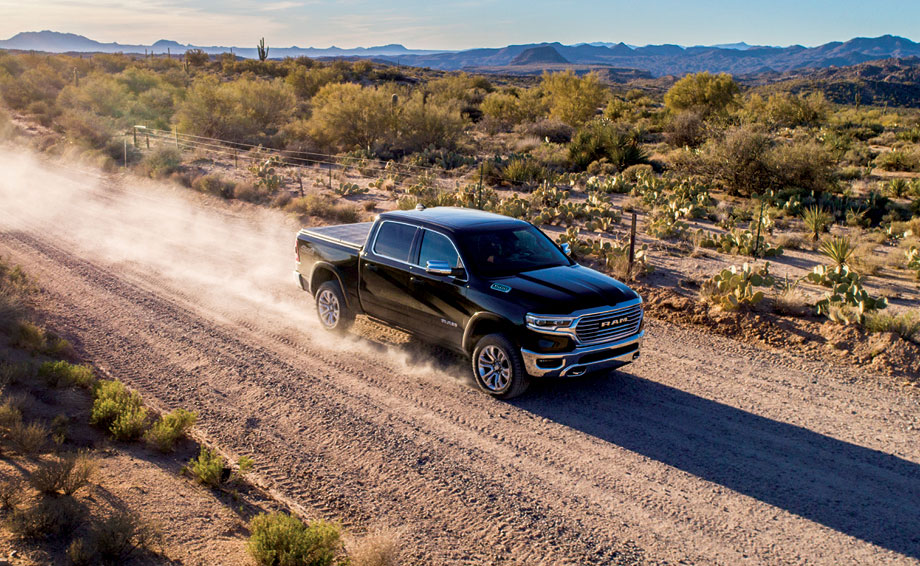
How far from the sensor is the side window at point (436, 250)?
787cm

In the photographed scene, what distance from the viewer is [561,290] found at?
24.1 ft

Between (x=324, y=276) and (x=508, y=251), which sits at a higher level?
(x=508, y=251)

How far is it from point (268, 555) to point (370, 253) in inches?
191

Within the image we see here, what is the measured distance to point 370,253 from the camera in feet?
28.6

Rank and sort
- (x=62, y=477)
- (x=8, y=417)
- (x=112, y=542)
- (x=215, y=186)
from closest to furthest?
1. (x=112, y=542)
2. (x=62, y=477)
3. (x=8, y=417)
4. (x=215, y=186)

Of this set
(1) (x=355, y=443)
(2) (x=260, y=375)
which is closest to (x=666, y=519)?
(1) (x=355, y=443)

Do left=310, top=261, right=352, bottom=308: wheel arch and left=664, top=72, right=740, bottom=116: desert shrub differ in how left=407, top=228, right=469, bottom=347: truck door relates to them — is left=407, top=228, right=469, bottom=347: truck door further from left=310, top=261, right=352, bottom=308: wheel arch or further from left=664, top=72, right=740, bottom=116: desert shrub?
left=664, top=72, right=740, bottom=116: desert shrub

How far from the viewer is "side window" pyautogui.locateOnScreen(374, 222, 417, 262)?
27.5ft

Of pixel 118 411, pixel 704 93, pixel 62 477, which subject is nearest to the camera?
pixel 62 477

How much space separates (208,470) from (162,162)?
22050 mm

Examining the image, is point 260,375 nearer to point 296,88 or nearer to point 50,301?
point 50,301

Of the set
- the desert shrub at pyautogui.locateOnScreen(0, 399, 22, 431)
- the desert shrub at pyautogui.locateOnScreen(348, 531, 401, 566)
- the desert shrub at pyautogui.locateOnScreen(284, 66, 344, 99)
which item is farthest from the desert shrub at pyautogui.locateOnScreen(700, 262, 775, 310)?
the desert shrub at pyautogui.locateOnScreen(284, 66, 344, 99)

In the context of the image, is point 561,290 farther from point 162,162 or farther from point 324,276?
point 162,162

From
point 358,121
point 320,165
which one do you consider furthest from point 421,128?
point 320,165
